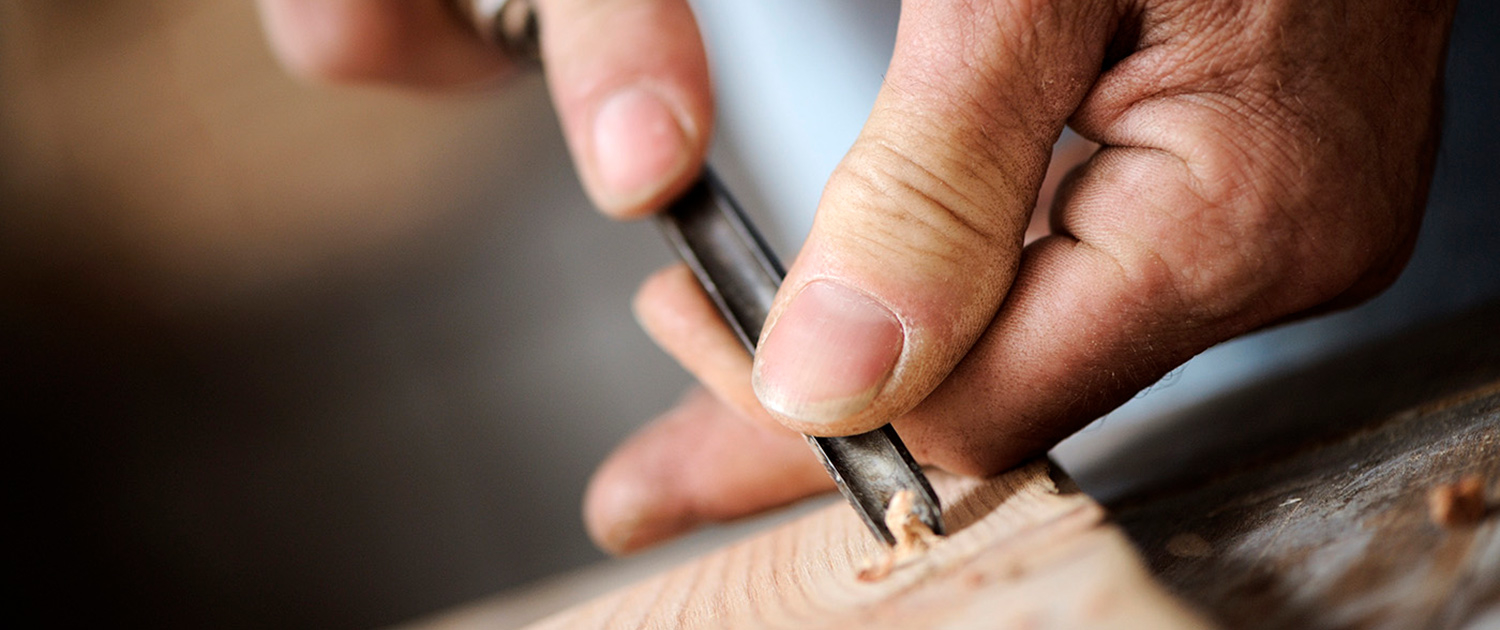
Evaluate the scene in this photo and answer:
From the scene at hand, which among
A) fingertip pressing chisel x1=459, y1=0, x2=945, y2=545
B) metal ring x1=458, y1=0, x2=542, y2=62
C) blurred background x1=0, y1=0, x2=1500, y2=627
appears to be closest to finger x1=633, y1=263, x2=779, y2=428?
fingertip pressing chisel x1=459, y1=0, x2=945, y2=545

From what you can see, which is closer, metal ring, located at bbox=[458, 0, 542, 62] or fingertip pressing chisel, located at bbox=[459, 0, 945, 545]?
fingertip pressing chisel, located at bbox=[459, 0, 945, 545]

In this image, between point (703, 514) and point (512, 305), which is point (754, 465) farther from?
point (512, 305)

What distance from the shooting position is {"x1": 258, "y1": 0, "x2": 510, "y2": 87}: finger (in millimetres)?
1144

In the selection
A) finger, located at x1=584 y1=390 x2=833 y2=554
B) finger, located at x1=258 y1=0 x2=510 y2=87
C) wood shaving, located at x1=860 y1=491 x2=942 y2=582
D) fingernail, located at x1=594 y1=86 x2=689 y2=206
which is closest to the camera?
wood shaving, located at x1=860 y1=491 x2=942 y2=582

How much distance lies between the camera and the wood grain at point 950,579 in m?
0.23

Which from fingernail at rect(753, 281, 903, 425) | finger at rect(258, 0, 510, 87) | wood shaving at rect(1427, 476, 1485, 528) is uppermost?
finger at rect(258, 0, 510, 87)

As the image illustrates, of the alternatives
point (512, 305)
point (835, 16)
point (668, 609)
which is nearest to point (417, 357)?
point (512, 305)

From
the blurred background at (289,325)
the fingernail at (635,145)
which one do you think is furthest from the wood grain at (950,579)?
the blurred background at (289,325)

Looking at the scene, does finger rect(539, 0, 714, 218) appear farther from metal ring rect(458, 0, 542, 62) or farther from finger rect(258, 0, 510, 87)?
finger rect(258, 0, 510, 87)

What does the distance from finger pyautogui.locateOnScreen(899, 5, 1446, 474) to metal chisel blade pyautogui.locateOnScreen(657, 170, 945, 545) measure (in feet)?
0.15

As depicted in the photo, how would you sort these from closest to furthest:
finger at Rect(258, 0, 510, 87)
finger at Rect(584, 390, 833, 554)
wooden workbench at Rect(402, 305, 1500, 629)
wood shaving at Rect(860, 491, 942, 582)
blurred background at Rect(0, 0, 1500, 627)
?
1. wooden workbench at Rect(402, 305, 1500, 629)
2. wood shaving at Rect(860, 491, 942, 582)
3. finger at Rect(584, 390, 833, 554)
4. finger at Rect(258, 0, 510, 87)
5. blurred background at Rect(0, 0, 1500, 627)

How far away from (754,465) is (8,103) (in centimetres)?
190

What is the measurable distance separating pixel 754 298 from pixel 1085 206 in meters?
0.18

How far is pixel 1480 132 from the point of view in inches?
30.6
